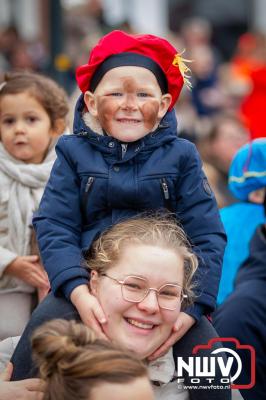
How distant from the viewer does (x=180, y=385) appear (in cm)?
418

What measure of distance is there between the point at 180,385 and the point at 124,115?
43.6 inches

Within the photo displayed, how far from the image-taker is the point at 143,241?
13.8 ft

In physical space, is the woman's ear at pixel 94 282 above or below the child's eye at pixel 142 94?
below

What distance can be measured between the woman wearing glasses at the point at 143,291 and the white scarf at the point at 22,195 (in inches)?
34.4

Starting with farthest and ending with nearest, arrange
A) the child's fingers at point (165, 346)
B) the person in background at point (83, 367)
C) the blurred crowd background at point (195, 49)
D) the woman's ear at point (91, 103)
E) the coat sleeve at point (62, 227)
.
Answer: the blurred crowd background at point (195, 49), the woman's ear at point (91, 103), the coat sleeve at point (62, 227), the child's fingers at point (165, 346), the person in background at point (83, 367)

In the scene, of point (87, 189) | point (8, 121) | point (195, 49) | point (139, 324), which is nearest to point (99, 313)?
point (139, 324)

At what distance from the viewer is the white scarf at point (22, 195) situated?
516 centimetres

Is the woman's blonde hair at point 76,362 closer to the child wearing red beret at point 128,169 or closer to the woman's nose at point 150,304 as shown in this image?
the woman's nose at point 150,304

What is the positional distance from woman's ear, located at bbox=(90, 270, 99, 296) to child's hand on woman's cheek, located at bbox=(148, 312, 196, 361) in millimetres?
327

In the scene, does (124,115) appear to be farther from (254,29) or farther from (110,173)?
(254,29)

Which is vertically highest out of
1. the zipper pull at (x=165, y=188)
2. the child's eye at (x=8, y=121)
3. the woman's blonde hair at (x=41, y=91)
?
the woman's blonde hair at (x=41, y=91)

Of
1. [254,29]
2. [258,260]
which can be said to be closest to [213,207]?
[258,260]

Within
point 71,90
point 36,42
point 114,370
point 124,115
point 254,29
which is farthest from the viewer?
point 254,29

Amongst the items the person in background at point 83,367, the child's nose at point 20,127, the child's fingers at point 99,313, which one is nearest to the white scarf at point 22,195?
the child's nose at point 20,127
